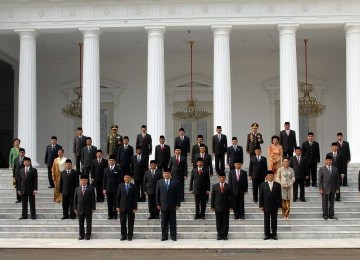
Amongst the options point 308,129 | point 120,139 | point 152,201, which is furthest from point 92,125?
point 308,129

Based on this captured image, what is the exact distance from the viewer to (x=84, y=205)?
15.7 metres

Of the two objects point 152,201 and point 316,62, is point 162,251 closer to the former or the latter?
point 152,201

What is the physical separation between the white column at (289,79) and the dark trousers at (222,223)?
28.4ft

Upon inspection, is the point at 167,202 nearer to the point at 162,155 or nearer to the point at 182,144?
the point at 162,155

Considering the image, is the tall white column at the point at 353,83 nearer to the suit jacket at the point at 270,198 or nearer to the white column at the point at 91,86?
the suit jacket at the point at 270,198

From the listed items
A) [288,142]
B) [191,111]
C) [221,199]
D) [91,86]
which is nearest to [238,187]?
[221,199]

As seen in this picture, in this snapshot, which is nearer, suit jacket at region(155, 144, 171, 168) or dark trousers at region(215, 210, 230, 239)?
dark trousers at region(215, 210, 230, 239)

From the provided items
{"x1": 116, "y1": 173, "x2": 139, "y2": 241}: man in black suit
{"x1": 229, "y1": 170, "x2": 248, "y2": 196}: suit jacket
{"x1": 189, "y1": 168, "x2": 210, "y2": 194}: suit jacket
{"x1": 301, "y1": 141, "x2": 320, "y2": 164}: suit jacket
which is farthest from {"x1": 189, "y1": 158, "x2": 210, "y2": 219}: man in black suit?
{"x1": 301, "y1": 141, "x2": 320, "y2": 164}: suit jacket

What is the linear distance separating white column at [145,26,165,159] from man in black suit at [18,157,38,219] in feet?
22.5

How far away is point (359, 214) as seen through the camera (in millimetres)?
17344

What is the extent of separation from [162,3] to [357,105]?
8.36 m

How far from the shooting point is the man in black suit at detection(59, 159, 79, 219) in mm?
17078

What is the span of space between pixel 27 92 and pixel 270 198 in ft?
40.3

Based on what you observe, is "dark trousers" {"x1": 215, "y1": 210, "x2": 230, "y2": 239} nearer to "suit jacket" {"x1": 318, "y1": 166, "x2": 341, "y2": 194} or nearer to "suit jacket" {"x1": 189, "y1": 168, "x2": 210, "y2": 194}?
"suit jacket" {"x1": 189, "y1": 168, "x2": 210, "y2": 194}
